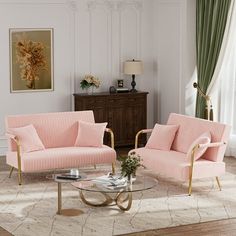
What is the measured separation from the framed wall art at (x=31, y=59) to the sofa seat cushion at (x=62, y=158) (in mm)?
2088

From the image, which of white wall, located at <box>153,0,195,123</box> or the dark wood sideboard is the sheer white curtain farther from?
the dark wood sideboard

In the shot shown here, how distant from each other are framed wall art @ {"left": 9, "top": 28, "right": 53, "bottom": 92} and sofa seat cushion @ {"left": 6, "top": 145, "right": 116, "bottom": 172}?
6.85ft

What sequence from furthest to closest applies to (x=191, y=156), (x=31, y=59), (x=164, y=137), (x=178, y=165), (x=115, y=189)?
(x=31, y=59), (x=164, y=137), (x=178, y=165), (x=191, y=156), (x=115, y=189)

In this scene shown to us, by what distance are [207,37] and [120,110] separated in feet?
6.64

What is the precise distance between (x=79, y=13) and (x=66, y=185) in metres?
3.77

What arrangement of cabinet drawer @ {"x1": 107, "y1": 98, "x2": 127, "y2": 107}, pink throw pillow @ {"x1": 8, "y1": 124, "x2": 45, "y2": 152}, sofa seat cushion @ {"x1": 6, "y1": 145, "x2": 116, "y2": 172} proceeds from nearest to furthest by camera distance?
1. sofa seat cushion @ {"x1": 6, "y1": 145, "x2": 116, "y2": 172}
2. pink throw pillow @ {"x1": 8, "y1": 124, "x2": 45, "y2": 152}
3. cabinet drawer @ {"x1": 107, "y1": 98, "x2": 127, "y2": 107}

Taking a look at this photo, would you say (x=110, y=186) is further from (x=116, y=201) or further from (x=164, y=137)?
(x=164, y=137)

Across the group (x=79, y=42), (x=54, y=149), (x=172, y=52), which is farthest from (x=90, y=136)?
(x=172, y=52)

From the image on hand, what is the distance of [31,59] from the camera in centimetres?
1211

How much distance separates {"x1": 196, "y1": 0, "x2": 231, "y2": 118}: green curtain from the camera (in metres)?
11.6

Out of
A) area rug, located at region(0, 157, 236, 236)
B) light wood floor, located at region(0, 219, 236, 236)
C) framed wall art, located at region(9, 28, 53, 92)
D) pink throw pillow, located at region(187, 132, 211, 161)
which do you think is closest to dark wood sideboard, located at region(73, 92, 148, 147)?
framed wall art, located at region(9, 28, 53, 92)

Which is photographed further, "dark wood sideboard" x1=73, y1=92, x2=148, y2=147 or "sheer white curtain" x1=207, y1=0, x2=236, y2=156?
"dark wood sideboard" x1=73, y1=92, x2=148, y2=147

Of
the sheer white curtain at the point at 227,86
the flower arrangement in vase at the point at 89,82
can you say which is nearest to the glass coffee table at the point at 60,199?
the flower arrangement in vase at the point at 89,82

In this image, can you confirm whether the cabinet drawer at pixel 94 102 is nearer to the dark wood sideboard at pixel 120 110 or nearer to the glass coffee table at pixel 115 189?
the dark wood sideboard at pixel 120 110
